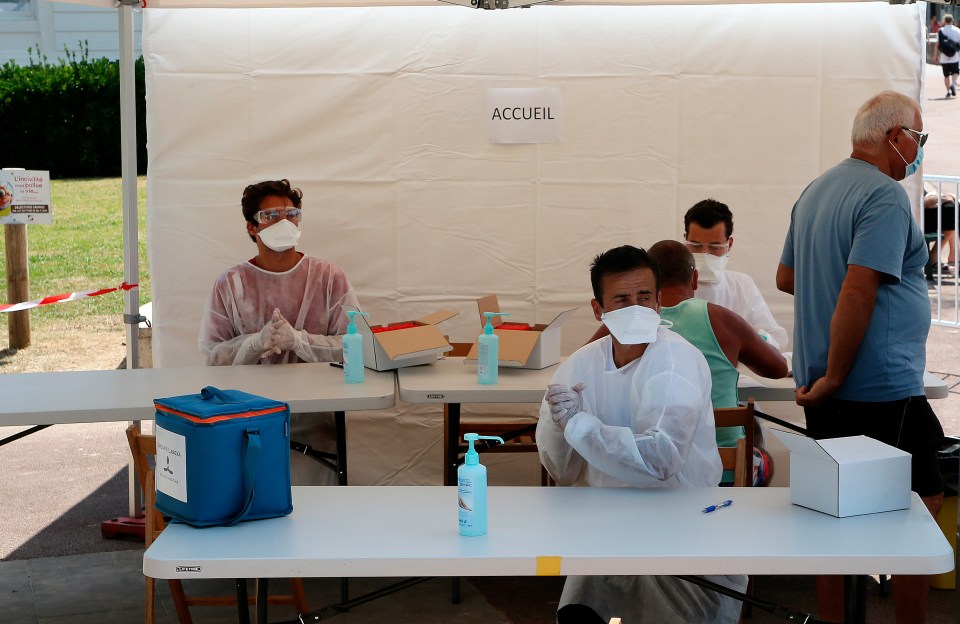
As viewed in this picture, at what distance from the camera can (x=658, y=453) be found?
9.35ft

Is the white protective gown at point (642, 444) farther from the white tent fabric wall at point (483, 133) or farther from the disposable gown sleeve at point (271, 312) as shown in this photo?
the white tent fabric wall at point (483, 133)

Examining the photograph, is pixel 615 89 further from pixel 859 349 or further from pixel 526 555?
pixel 526 555

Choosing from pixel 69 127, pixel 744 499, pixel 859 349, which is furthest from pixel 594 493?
pixel 69 127

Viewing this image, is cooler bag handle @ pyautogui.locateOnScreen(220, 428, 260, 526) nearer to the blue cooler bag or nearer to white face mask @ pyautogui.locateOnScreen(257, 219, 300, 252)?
the blue cooler bag

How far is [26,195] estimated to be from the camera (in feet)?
20.0

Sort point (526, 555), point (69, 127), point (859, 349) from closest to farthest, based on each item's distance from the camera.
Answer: point (526, 555), point (859, 349), point (69, 127)

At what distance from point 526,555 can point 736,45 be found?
11.3 feet

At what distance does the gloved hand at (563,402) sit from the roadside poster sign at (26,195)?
158 inches

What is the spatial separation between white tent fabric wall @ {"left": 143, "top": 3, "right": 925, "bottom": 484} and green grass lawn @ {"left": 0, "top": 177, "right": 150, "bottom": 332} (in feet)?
16.6

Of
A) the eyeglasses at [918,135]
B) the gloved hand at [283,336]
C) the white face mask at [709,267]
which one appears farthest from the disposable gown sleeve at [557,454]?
the white face mask at [709,267]

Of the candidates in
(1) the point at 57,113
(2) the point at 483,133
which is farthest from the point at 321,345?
(1) the point at 57,113

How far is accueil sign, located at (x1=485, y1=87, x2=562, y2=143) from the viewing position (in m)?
5.22

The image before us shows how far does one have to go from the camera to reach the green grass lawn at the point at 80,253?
1043cm

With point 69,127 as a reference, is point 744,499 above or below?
below
